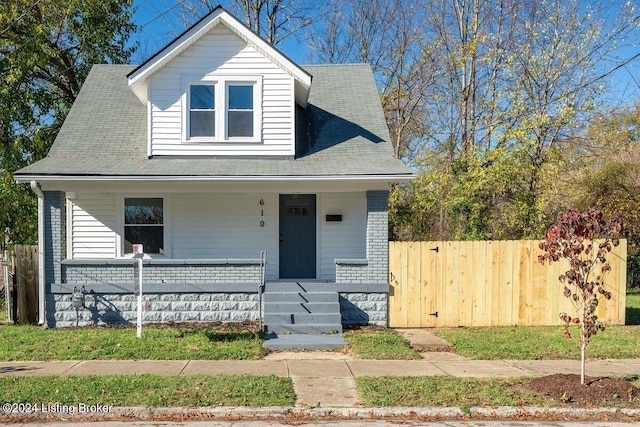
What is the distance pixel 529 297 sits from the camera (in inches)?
472

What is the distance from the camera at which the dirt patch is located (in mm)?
6883

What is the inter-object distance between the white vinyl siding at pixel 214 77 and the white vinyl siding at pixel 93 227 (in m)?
1.91

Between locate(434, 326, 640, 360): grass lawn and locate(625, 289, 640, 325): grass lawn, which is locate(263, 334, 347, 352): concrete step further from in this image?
locate(625, 289, 640, 325): grass lawn

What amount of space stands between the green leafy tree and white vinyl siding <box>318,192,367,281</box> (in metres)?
10.5

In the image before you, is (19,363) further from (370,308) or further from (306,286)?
(370,308)

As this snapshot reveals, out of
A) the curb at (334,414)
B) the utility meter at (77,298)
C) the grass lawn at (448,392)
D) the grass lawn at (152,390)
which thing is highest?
the utility meter at (77,298)

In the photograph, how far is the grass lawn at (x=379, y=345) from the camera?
923 centimetres

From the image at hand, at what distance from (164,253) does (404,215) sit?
9791mm

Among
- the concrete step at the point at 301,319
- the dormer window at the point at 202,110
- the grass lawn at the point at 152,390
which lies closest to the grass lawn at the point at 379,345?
the concrete step at the point at 301,319

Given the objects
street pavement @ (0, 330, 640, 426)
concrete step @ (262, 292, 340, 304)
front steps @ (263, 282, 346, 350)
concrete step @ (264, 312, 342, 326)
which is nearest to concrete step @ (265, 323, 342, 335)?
front steps @ (263, 282, 346, 350)

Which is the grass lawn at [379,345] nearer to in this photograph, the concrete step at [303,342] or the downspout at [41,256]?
the concrete step at [303,342]

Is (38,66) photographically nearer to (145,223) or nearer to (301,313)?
(145,223)

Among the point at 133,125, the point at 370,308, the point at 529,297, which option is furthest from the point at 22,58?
the point at 529,297

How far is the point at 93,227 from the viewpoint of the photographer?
13305mm
